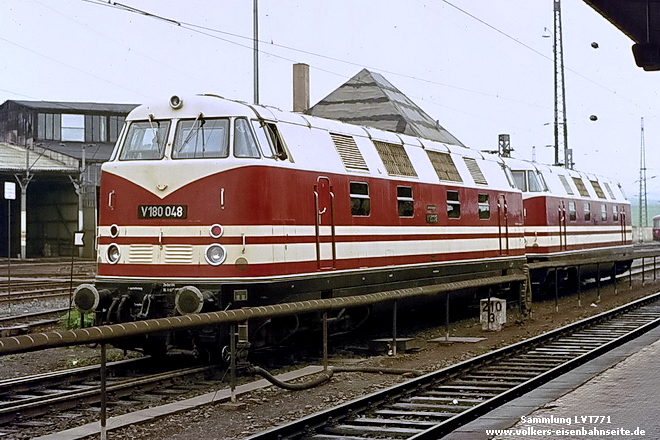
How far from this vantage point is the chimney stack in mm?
33906

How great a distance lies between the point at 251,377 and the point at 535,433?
5.39 meters

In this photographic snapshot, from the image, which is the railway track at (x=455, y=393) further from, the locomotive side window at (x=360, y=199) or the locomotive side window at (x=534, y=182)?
the locomotive side window at (x=534, y=182)

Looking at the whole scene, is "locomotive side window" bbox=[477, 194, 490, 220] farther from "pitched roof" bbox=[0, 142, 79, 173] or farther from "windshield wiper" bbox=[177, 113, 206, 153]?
"pitched roof" bbox=[0, 142, 79, 173]

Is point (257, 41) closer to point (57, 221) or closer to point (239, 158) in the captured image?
point (239, 158)

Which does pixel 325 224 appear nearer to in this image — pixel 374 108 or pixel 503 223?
pixel 503 223

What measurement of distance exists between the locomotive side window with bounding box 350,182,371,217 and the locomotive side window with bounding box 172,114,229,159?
109 inches

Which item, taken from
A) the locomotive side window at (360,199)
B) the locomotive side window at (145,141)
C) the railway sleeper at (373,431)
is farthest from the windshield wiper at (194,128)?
the railway sleeper at (373,431)

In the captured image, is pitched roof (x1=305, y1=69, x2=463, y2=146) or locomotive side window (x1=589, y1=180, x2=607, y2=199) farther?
pitched roof (x1=305, y1=69, x2=463, y2=146)

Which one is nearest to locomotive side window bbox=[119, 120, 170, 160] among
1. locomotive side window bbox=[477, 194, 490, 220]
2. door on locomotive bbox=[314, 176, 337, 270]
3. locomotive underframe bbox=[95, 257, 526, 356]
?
locomotive underframe bbox=[95, 257, 526, 356]

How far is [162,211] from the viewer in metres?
12.3

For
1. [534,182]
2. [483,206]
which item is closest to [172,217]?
[483,206]

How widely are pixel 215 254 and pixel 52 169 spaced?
33811 mm

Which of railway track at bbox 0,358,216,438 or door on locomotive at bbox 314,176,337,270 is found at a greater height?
door on locomotive at bbox 314,176,337,270

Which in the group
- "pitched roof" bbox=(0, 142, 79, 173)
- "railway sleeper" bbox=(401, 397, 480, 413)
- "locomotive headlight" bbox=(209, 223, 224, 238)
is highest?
"pitched roof" bbox=(0, 142, 79, 173)
